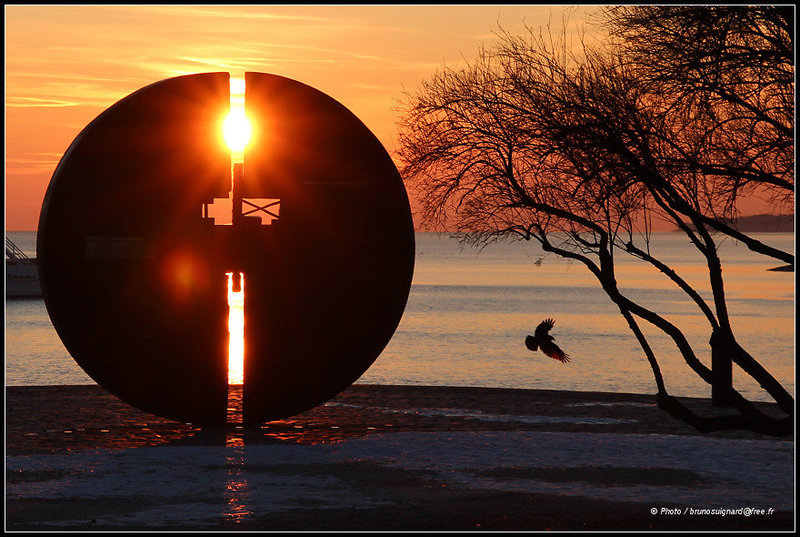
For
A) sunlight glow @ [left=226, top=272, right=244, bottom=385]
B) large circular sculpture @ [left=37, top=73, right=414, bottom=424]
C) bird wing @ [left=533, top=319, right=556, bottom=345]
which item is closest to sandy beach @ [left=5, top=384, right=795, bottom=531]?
large circular sculpture @ [left=37, top=73, right=414, bottom=424]

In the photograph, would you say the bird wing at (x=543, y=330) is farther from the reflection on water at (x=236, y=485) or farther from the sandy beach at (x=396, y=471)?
the reflection on water at (x=236, y=485)

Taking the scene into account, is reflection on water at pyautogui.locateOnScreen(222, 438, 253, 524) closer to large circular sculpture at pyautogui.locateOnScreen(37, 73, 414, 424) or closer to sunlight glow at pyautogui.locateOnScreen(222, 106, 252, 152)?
large circular sculpture at pyautogui.locateOnScreen(37, 73, 414, 424)

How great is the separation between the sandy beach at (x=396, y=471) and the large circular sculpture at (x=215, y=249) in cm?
85

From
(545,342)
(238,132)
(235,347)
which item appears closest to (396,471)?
(545,342)

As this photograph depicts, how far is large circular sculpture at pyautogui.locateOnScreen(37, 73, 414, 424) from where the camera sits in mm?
14055

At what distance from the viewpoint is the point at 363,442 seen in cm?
1398

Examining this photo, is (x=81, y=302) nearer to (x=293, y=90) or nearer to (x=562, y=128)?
(x=293, y=90)

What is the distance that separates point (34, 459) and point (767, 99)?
8917 millimetres

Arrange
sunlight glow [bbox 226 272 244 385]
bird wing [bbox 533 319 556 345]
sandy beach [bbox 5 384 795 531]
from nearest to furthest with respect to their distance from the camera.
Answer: sandy beach [bbox 5 384 795 531], bird wing [bbox 533 319 556 345], sunlight glow [bbox 226 272 244 385]

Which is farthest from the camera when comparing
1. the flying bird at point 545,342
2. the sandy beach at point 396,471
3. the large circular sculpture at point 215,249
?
the flying bird at point 545,342

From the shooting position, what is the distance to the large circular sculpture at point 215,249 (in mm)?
14055

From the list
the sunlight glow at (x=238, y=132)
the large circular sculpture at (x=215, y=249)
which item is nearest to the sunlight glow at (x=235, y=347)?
the large circular sculpture at (x=215, y=249)

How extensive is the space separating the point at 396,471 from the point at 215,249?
155 inches

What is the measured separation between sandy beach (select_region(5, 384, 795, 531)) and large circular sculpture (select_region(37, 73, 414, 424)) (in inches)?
33.7
